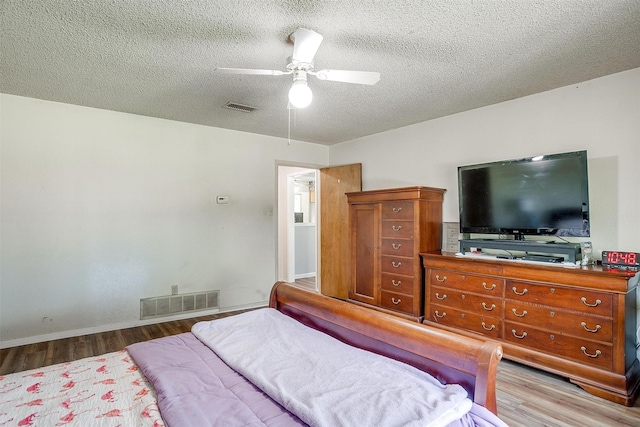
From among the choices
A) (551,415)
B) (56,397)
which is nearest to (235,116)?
(56,397)

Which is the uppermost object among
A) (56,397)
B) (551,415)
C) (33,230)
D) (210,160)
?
(210,160)

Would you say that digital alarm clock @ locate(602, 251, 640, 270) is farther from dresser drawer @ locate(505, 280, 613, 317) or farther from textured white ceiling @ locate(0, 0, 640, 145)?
textured white ceiling @ locate(0, 0, 640, 145)

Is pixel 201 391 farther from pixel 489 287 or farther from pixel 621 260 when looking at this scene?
pixel 621 260

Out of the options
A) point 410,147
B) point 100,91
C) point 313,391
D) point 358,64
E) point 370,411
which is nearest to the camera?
Answer: point 370,411

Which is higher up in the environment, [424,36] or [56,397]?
[424,36]

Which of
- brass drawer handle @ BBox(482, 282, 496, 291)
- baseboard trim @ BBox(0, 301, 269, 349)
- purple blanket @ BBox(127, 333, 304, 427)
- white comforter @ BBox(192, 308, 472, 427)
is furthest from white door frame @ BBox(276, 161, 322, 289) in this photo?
purple blanket @ BBox(127, 333, 304, 427)

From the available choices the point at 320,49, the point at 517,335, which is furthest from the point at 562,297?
the point at 320,49

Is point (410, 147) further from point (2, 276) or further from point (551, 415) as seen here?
point (2, 276)

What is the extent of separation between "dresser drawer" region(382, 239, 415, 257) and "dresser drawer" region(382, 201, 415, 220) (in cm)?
27

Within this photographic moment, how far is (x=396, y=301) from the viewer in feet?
12.1

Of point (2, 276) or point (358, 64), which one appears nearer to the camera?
point (358, 64)

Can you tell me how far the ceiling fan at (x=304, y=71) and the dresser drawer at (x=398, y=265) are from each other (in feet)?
6.96

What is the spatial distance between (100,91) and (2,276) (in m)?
1.99

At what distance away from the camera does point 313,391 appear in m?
1.25
